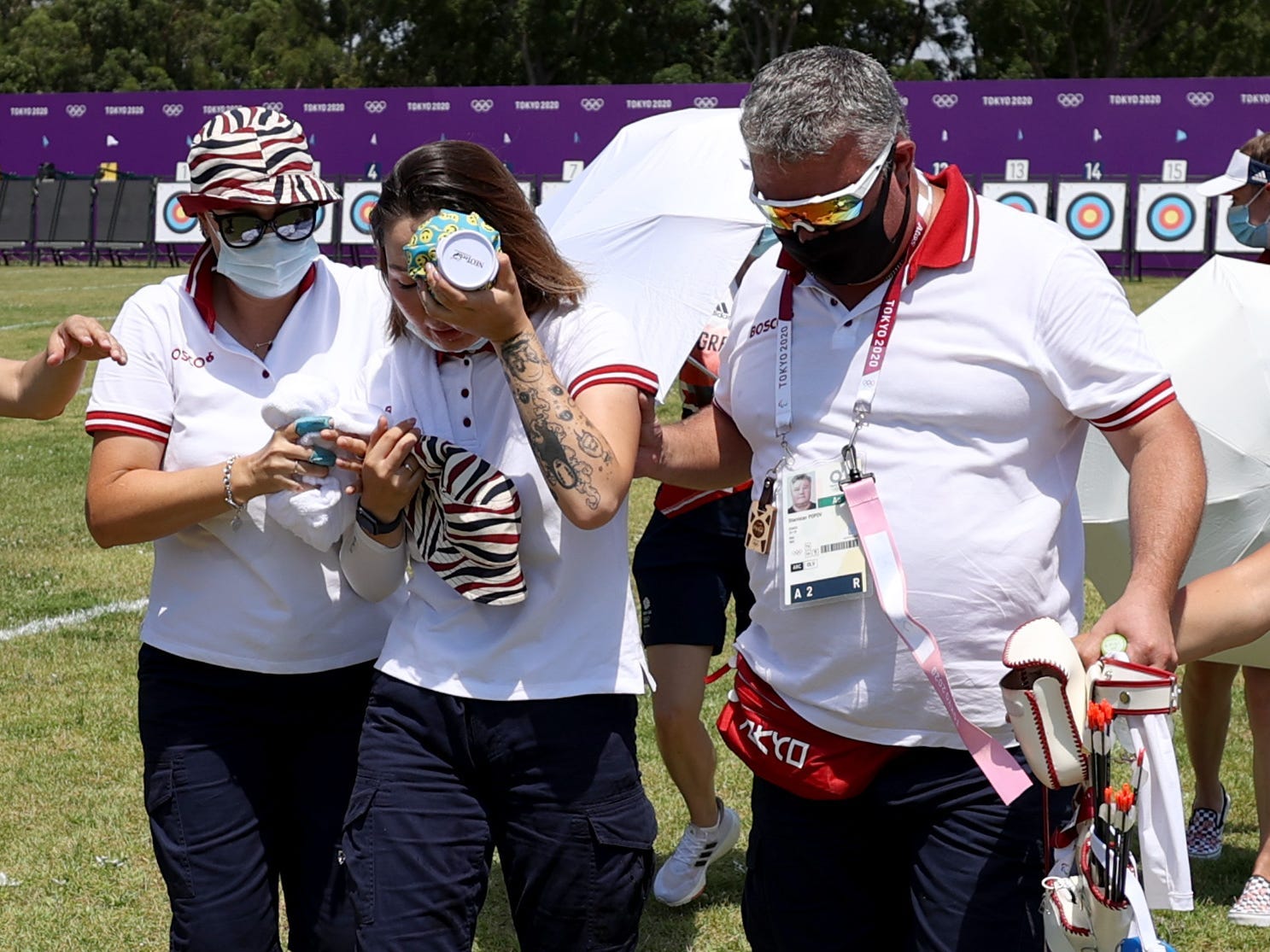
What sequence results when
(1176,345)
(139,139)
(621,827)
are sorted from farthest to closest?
(139,139) < (1176,345) < (621,827)

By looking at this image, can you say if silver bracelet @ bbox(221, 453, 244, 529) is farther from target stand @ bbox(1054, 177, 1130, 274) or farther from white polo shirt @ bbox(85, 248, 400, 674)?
target stand @ bbox(1054, 177, 1130, 274)

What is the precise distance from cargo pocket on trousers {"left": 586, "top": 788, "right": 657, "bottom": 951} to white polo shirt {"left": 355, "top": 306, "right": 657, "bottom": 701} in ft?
0.64

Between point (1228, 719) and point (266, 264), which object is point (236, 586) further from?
point (1228, 719)

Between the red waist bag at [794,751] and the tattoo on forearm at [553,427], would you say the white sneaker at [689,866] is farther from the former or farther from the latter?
the tattoo on forearm at [553,427]

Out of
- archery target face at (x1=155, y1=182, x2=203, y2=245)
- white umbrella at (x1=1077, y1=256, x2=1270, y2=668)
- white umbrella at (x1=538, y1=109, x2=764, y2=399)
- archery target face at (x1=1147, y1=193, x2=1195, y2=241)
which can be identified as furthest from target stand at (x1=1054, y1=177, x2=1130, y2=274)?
white umbrella at (x1=1077, y1=256, x2=1270, y2=668)

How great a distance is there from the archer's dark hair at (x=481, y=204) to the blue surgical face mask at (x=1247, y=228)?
2.68m

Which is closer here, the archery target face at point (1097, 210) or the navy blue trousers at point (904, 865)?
the navy blue trousers at point (904, 865)

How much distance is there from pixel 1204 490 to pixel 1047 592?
0.89ft

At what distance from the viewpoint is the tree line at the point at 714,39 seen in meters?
41.1

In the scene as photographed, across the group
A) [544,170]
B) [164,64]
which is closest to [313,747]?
[544,170]

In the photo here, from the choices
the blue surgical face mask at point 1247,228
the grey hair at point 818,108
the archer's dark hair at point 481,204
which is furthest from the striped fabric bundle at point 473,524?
the blue surgical face mask at point 1247,228

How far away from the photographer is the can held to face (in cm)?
224

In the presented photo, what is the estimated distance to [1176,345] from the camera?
3.65 meters

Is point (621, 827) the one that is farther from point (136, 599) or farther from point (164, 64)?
point (164, 64)
